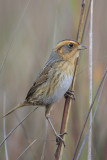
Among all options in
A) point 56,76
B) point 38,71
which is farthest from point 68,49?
point 38,71

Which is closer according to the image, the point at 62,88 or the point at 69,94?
the point at 69,94

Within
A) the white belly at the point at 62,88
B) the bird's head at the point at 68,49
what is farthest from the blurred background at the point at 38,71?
the white belly at the point at 62,88

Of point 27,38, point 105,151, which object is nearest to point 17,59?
point 27,38

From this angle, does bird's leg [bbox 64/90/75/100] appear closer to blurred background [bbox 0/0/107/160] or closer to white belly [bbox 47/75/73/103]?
white belly [bbox 47/75/73/103]

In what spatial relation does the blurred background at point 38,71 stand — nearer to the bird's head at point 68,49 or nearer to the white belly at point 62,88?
the bird's head at point 68,49

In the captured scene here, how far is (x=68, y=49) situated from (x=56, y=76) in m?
0.27

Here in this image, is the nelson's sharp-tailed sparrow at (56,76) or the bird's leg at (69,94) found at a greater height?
the nelson's sharp-tailed sparrow at (56,76)

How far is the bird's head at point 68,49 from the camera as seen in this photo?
10.1 ft

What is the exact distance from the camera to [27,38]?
13.9ft

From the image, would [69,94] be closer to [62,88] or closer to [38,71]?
[62,88]

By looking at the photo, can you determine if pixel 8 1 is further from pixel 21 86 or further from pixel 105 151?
pixel 105 151

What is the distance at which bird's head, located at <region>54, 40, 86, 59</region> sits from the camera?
121 inches

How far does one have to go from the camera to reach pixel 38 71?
3875 mm

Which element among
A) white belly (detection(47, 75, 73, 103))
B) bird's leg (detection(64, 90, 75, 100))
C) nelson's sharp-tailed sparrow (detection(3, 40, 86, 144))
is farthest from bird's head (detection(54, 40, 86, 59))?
bird's leg (detection(64, 90, 75, 100))
